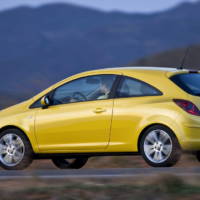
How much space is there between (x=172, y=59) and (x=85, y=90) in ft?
263

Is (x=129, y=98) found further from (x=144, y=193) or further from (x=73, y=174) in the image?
(x=144, y=193)

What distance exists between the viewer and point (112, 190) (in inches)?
333

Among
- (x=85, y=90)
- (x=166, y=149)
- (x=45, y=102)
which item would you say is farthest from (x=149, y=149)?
(x=45, y=102)

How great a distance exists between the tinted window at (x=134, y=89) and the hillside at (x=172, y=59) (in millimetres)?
62292

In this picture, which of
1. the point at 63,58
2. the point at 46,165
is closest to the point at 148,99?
the point at 46,165

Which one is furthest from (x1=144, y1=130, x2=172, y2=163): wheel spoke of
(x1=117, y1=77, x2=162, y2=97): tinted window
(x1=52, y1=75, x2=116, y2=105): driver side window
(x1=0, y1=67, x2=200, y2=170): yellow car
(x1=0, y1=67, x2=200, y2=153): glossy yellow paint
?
(x1=52, y1=75, x2=116, y2=105): driver side window

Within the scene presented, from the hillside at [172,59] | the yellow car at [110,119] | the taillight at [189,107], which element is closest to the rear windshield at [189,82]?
the yellow car at [110,119]

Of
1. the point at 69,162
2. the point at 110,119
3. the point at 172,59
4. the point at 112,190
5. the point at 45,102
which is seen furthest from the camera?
the point at 172,59

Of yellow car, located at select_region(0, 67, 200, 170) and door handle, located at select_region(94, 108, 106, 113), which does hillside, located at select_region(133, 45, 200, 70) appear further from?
door handle, located at select_region(94, 108, 106, 113)

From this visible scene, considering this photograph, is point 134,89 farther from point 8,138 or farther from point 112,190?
point 112,190

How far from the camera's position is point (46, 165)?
16734mm

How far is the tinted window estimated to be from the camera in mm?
11734

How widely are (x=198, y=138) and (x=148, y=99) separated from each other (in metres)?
0.85

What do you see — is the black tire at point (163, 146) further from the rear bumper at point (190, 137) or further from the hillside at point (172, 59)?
the hillside at point (172, 59)
